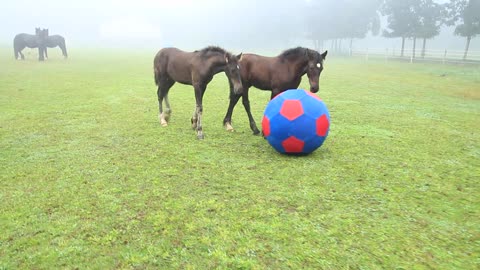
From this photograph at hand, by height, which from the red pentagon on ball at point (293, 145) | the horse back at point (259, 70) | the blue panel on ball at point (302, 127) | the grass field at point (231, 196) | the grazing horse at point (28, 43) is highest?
the grazing horse at point (28, 43)

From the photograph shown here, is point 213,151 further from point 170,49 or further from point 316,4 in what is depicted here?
point 316,4

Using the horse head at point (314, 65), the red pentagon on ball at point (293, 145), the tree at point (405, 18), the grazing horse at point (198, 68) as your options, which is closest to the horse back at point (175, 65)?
the grazing horse at point (198, 68)

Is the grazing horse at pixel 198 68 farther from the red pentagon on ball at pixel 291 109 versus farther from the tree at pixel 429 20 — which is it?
the tree at pixel 429 20

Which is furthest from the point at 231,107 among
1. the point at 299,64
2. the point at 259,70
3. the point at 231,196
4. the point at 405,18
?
the point at 405,18

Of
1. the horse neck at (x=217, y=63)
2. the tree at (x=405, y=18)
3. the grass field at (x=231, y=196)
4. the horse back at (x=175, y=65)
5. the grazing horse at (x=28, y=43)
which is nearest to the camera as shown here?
the grass field at (x=231, y=196)

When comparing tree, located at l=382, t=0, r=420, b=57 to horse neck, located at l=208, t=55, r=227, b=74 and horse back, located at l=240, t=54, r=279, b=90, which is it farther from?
horse neck, located at l=208, t=55, r=227, b=74

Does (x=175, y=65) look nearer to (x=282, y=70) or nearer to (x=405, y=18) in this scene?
(x=282, y=70)

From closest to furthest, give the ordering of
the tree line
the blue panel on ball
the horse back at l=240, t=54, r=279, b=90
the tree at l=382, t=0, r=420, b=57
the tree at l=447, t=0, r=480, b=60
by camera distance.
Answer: the blue panel on ball, the horse back at l=240, t=54, r=279, b=90, the tree at l=447, t=0, r=480, b=60, the tree line, the tree at l=382, t=0, r=420, b=57

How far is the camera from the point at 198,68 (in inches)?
281

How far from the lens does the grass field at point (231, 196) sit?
10.8 feet

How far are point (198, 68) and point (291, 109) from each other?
2.46m

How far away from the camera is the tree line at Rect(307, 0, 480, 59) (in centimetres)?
3244

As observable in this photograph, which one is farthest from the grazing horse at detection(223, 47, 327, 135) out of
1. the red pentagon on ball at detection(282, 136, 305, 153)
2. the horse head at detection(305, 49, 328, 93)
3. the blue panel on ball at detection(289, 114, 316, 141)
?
the red pentagon on ball at detection(282, 136, 305, 153)

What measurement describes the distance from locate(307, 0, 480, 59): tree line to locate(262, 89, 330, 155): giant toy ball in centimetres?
3154
